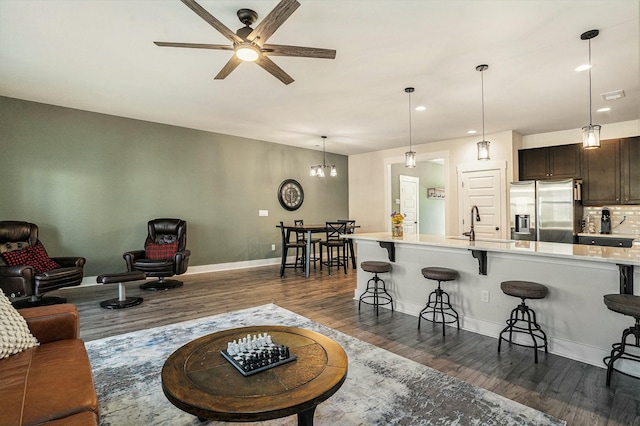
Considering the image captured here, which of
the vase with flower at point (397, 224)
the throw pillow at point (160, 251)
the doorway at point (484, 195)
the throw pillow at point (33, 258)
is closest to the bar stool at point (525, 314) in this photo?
the vase with flower at point (397, 224)

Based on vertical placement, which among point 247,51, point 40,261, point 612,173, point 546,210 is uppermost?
point 247,51

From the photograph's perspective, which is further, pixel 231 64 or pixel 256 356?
pixel 231 64

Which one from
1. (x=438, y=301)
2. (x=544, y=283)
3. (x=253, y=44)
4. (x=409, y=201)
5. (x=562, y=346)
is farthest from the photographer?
(x=409, y=201)

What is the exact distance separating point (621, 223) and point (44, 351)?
7.59 metres

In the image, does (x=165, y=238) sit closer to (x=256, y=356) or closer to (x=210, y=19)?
(x=210, y=19)

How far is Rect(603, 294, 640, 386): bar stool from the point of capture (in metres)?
2.10

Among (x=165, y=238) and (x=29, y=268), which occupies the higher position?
(x=165, y=238)

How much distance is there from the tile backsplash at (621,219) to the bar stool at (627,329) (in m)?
4.12

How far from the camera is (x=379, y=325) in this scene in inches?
134

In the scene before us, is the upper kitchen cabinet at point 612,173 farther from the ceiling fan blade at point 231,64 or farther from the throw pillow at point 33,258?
the throw pillow at point 33,258

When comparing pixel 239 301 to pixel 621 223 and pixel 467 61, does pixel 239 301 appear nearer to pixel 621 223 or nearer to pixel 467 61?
pixel 467 61

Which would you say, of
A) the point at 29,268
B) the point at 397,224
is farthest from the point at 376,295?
the point at 29,268

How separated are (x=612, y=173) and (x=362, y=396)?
589cm

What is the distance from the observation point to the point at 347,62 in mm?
3301
